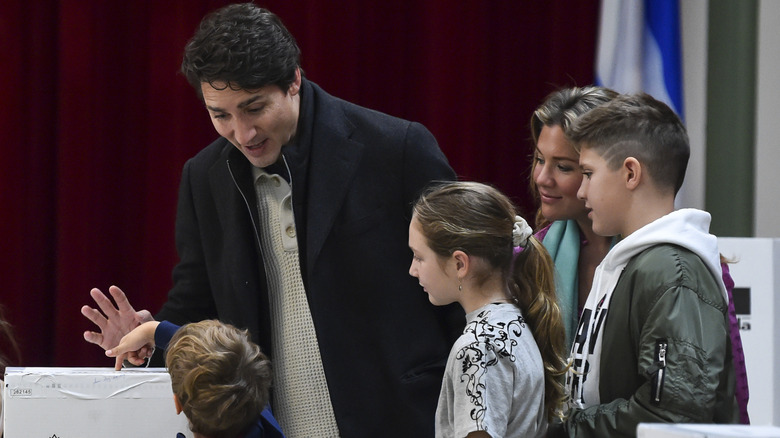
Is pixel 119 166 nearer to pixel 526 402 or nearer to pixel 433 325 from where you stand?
pixel 433 325

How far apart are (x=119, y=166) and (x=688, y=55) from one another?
224 cm

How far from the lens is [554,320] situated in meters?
1.69

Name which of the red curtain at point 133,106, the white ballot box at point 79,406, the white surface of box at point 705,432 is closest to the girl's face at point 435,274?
the white ballot box at point 79,406

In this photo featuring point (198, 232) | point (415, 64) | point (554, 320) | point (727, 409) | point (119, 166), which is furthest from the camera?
point (415, 64)

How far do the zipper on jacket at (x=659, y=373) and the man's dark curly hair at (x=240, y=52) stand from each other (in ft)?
2.85

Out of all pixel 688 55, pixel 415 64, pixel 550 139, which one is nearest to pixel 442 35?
pixel 415 64

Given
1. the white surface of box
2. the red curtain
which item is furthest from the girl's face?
the red curtain

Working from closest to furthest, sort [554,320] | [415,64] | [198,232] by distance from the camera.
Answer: [554,320] → [198,232] → [415,64]

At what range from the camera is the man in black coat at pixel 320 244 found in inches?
72.2

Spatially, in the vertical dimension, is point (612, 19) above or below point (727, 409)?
above

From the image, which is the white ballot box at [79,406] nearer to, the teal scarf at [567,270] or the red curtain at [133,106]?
the teal scarf at [567,270]

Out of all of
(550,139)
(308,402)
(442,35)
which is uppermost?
(442,35)

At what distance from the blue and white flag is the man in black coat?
1.86 m

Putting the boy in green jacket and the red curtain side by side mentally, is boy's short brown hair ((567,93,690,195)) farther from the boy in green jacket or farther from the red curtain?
the red curtain
